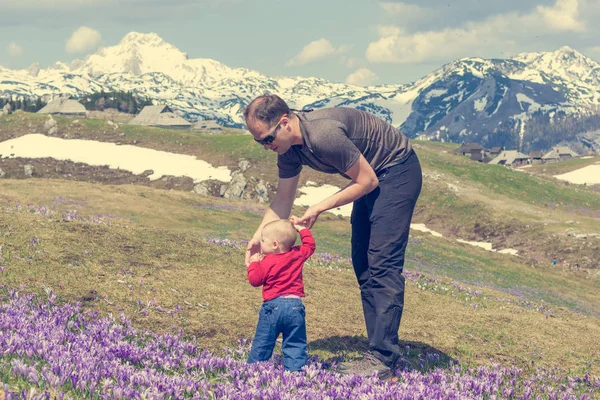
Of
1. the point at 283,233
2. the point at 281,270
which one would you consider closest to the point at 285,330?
the point at 281,270

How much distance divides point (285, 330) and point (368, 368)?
1.38m

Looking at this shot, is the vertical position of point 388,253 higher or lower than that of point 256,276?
higher

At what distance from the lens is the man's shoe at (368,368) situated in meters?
8.34

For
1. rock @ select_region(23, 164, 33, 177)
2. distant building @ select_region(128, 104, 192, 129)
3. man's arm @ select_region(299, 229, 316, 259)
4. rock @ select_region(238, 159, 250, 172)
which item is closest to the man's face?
man's arm @ select_region(299, 229, 316, 259)

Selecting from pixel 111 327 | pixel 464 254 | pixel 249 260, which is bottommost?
pixel 464 254

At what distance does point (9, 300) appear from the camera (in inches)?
406

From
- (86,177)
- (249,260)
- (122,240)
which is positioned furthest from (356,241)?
(86,177)

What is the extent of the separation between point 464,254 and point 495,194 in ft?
119

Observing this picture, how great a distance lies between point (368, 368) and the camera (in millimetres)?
8461

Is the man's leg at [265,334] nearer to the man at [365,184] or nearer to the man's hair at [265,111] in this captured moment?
the man at [365,184]

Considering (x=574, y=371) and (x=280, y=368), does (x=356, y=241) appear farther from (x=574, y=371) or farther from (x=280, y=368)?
(x=574, y=371)

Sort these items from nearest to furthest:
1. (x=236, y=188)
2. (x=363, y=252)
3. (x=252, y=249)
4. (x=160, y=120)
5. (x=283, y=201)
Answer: (x=252, y=249)
(x=363, y=252)
(x=283, y=201)
(x=236, y=188)
(x=160, y=120)

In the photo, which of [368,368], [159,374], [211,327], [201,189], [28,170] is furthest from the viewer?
[28,170]

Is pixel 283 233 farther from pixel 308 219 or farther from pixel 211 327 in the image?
pixel 211 327
